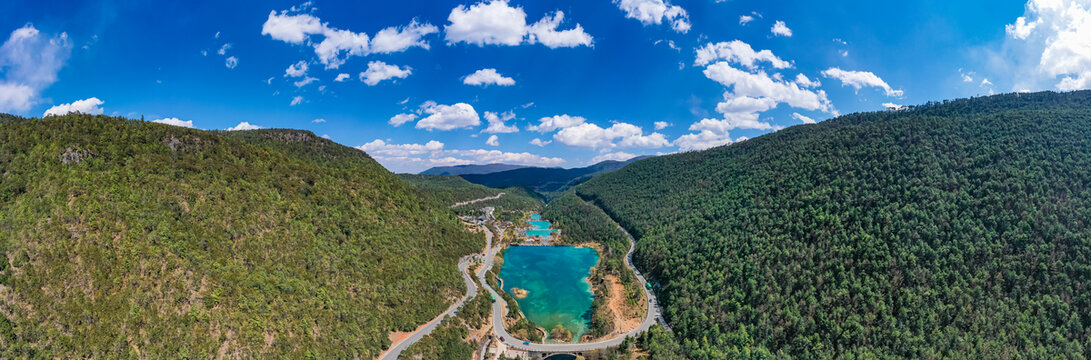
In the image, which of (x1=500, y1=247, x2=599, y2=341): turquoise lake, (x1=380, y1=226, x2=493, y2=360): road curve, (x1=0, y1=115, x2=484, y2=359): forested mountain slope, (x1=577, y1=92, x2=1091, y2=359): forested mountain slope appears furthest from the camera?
(x1=500, y1=247, x2=599, y2=341): turquoise lake

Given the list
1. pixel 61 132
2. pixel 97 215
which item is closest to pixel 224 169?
pixel 61 132

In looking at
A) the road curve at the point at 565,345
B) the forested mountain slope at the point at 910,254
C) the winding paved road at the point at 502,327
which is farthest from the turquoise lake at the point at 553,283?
the forested mountain slope at the point at 910,254

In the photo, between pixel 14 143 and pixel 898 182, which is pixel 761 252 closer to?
pixel 898 182

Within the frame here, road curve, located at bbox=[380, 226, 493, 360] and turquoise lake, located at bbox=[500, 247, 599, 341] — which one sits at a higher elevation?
road curve, located at bbox=[380, 226, 493, 360]

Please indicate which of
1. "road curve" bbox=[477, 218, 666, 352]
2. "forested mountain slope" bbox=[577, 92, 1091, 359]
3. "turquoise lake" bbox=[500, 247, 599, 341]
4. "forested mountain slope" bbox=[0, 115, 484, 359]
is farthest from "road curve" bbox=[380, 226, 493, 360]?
"forested mountain slope" bbox=[577, 92, 1091, 359]

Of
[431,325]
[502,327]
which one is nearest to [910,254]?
[502,327]

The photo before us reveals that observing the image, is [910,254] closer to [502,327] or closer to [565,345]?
[565,345]

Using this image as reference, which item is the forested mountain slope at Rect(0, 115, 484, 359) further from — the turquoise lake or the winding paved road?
the turquoise lake

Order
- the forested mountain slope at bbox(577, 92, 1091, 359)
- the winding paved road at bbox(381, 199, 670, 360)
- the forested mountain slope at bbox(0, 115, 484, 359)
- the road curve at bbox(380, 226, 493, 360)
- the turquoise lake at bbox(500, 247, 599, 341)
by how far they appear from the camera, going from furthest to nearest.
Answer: the turquoise lake at bbox(500, 247, 599, 341), the winding paved road at bbox(381, 199, 670, 360), the forested mountain slope at bbox(577, 92, 1091, 359), the road curve at bbox(380, 226, 493, 360), the forested mountain slope at bbox(0, 115, 484, 359)
